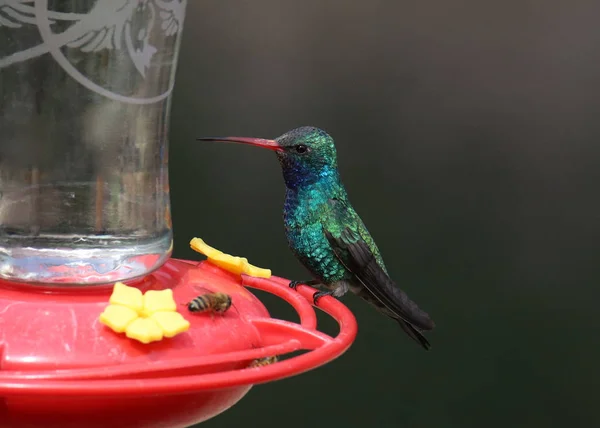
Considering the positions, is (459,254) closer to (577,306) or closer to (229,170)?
(577,306)

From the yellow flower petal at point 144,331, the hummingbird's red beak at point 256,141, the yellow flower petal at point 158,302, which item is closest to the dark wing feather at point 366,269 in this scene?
the hummingbird's red beak at point 256,141

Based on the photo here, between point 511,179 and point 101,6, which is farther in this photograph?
point 511,179

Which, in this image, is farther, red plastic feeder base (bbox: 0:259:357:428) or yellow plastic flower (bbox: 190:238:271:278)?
yellow plastic flower (bbox: 190:238:271:278)

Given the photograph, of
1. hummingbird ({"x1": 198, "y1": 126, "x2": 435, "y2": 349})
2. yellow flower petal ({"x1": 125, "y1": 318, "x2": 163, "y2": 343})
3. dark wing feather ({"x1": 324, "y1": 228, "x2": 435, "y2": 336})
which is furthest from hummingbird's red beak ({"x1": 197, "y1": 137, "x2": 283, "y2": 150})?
yellow flower petal ({"x1": 125, "y1": 318, "x2": 163, "y2": 343})

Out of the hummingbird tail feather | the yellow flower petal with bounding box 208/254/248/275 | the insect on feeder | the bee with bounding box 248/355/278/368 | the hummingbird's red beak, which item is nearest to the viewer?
the insect on feeder

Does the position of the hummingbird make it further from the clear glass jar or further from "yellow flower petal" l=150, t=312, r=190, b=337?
"yellow flower petal" l=150, t=312, r=190, b=337

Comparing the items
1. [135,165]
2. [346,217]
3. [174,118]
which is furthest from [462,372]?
[135,165]

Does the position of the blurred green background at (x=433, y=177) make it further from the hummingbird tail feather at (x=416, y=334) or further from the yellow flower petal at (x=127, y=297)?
the yellow flower petal at (x=127, y=297)
